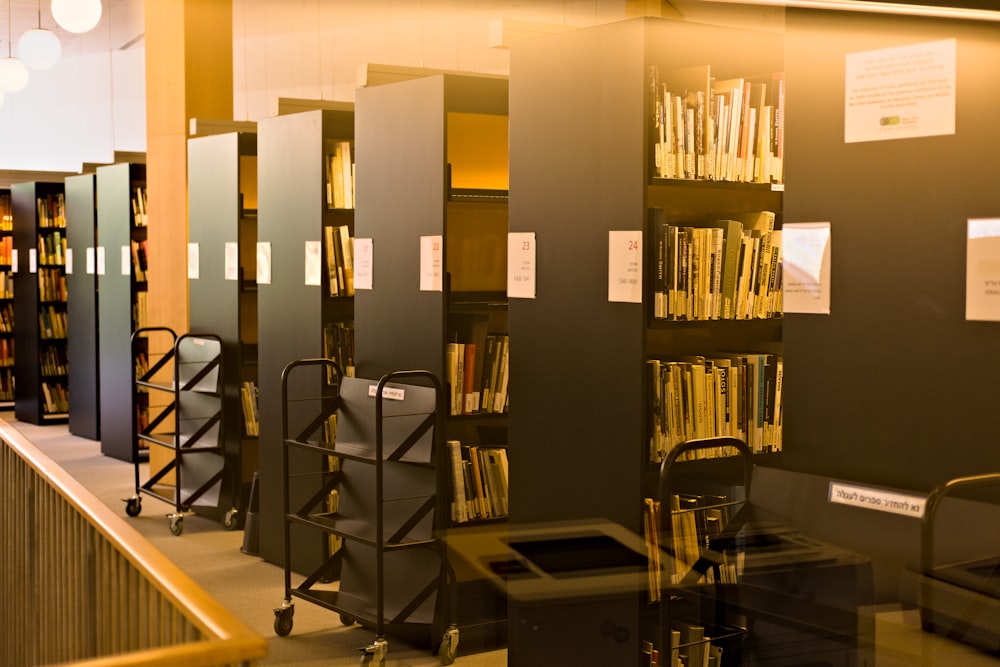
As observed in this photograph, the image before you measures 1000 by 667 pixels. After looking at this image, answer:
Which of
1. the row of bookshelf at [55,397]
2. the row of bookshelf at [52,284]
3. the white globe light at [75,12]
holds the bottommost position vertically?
the row of bookshelf at [55,397]

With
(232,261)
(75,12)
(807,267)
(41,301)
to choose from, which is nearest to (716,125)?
(807,267)

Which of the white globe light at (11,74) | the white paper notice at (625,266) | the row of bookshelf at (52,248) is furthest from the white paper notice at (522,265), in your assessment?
the row of bookshelf at (52,248)

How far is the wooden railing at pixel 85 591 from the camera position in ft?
5.93

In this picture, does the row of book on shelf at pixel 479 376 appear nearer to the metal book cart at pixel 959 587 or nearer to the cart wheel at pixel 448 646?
the cart wheel at pixel 448 646

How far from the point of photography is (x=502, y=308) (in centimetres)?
463

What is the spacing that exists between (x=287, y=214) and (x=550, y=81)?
2267mm

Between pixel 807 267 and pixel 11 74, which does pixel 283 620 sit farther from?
pixel 11 74

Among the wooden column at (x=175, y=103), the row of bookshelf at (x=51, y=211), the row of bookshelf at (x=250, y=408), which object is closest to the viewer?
the row of bookshelf at (x=250, y=408)

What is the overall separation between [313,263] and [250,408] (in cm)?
145

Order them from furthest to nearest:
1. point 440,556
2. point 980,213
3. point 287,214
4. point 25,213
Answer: point 25,213
point 287,214
point 440,556
point 980,213

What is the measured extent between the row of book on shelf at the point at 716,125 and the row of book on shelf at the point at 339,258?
2196mm

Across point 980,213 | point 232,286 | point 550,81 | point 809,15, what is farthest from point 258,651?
point 232,286

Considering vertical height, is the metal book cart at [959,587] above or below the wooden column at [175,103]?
below

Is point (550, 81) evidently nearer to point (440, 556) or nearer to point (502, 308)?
point (502, 308)
